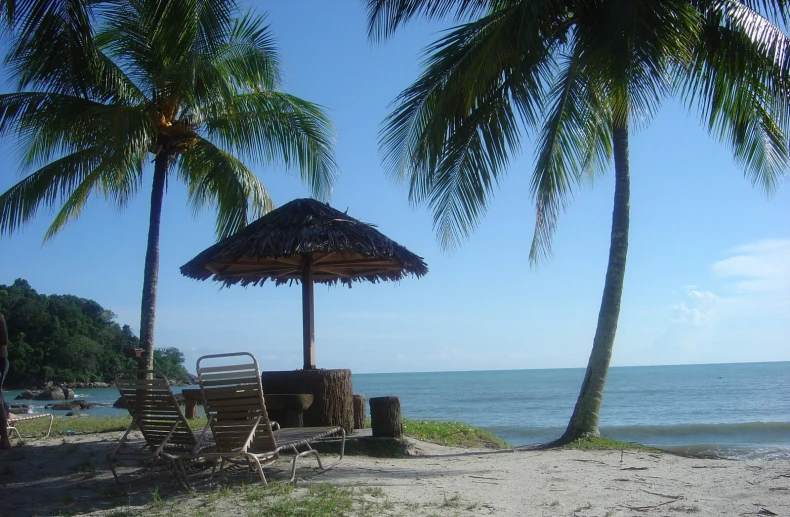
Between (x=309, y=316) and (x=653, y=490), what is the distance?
12.8 feet

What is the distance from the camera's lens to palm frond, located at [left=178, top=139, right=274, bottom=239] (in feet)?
34.6

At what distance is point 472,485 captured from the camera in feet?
16.6

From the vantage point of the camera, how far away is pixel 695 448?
14633mm

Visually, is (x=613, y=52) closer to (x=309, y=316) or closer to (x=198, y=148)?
(x=309, y=316)

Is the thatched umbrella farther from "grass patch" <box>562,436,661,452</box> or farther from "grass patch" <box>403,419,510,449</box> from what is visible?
"grass patch" <box>562,436,661,452</box>

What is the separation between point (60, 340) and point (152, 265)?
35.2 meters

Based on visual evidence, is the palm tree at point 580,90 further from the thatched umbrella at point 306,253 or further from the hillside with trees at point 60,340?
the hillside with trees at point 60,340

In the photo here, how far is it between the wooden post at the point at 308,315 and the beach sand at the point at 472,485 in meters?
1.49

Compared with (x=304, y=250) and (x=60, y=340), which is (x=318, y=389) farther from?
(x=60, y=340)

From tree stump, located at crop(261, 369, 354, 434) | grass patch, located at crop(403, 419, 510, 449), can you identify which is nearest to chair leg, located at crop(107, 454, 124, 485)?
tree stump, located at crop(261, 369, 354, 434)

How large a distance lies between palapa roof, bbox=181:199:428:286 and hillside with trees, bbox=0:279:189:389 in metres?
32.1

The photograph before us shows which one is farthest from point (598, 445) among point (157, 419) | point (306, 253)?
point (157, 419)

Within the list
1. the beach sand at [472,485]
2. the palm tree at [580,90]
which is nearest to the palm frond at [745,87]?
the palm tree at [580,90]

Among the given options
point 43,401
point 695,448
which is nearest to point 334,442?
point 695,448
